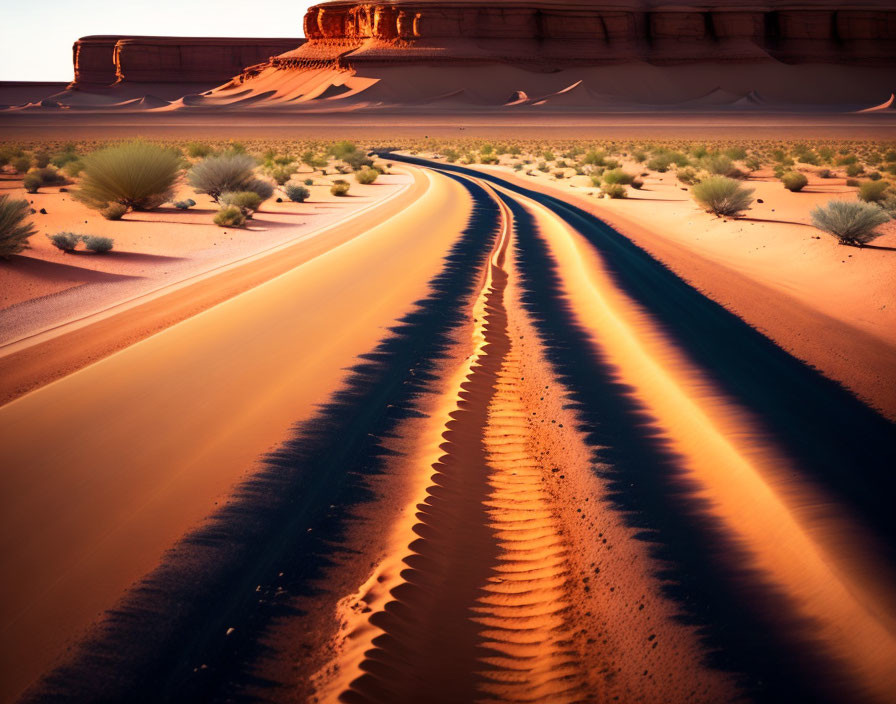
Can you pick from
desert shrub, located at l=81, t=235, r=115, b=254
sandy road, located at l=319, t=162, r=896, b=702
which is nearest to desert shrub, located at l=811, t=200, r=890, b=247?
sandy road, located at l=319, t=162, r=896, b=702

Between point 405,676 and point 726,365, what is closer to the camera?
point 405,676

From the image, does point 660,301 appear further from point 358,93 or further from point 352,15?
point 352,15

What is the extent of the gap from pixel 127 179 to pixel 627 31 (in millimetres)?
124514

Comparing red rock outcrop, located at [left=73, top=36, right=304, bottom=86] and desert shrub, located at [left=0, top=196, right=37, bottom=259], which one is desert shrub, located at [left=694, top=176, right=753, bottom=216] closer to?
desert shrub, located at [left=0, top=196, right=37, bottom=259]

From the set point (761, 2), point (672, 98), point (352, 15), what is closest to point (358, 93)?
point (352, 15)

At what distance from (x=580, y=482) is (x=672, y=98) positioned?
123456 millimetres

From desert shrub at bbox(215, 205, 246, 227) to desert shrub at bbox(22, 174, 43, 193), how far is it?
10.5 metres

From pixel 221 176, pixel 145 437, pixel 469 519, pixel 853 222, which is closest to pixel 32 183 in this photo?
pixel 221 176

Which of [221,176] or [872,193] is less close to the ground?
[221,176]

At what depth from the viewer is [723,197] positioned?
798 inches

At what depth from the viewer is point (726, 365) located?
822 cm

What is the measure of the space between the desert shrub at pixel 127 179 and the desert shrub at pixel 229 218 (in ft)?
9.50

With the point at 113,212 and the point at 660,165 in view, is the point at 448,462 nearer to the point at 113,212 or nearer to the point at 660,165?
the point at 113,212

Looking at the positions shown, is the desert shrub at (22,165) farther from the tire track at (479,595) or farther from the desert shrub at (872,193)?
the tire track at (479,595)
